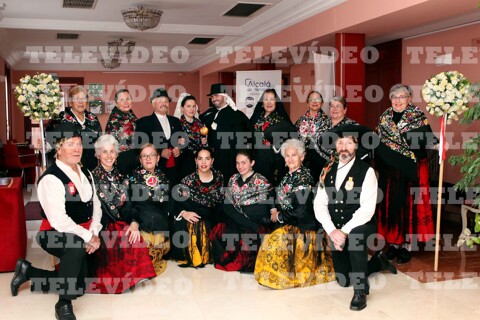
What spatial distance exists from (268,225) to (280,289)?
1.84ft

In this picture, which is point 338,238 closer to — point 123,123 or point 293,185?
point 293,185

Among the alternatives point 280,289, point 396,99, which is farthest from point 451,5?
point 280,289

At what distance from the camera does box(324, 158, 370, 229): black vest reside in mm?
3369

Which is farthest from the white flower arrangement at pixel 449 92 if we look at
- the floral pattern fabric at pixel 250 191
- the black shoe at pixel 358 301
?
the black shoe at pixel 358 301

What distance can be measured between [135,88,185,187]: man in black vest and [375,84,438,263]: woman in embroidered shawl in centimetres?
184

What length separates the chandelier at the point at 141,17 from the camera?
603 cm

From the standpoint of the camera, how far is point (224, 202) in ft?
13.4

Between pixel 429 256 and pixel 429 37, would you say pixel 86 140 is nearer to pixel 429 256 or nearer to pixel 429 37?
pixel 429 256

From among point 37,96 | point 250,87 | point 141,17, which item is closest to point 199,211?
point 37,96

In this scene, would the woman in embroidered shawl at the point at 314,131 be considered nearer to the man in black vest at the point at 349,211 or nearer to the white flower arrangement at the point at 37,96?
the man in black vest at the point at 349,211

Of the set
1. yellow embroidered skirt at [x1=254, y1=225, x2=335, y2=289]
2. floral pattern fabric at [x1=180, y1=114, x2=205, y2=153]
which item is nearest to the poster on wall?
floral pattern fabric at [x1=180, y1=114, x2=205, y2=153]

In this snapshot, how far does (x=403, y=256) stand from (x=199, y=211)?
176 cm

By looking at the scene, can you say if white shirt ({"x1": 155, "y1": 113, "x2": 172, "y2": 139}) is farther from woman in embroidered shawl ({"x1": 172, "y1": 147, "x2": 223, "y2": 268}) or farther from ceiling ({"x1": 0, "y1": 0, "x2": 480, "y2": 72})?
ceiling ({"x1": 0, "y1": 0, "x2": 480, "y2": 72})

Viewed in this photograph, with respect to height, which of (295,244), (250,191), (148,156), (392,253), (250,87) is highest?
(250,87)
